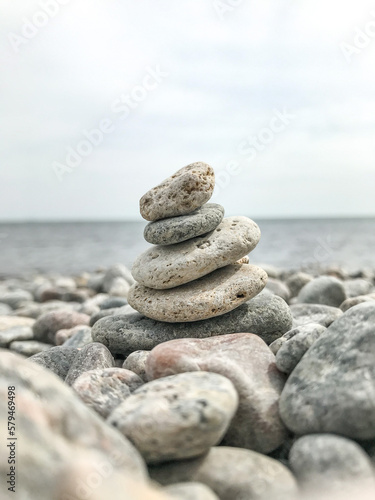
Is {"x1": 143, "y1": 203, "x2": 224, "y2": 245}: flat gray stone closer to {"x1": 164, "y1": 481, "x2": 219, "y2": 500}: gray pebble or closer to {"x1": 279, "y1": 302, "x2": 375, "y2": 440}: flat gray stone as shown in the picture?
{"x1": 279, "y1": 302, "x2": 375, "y2": 440}: flat gray stone

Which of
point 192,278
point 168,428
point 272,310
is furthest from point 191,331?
point 168,428

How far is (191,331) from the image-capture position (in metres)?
4.82

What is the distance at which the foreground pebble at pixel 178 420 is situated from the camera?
2809 mm

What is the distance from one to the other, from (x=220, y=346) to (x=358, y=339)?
1.15 metres

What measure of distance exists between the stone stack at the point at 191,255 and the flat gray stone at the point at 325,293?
3248 millimetres

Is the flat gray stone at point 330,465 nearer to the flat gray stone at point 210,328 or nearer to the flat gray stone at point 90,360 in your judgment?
the flat gray stone at point 210,328

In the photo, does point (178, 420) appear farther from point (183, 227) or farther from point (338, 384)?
point (183, 227)

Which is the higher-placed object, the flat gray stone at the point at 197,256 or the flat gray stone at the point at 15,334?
the flat gray stone at the point at 197,256

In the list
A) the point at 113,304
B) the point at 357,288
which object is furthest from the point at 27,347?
the point at 357,288

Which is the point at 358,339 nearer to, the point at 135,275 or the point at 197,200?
the point at 197,200

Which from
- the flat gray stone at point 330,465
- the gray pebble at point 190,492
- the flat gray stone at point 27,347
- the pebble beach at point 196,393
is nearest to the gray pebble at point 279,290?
the pebble beach at point 196,393

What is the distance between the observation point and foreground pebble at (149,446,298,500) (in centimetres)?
275

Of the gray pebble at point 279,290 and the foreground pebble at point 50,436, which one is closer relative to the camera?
the foreground pebble at point 50,436

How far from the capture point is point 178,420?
280 cm
